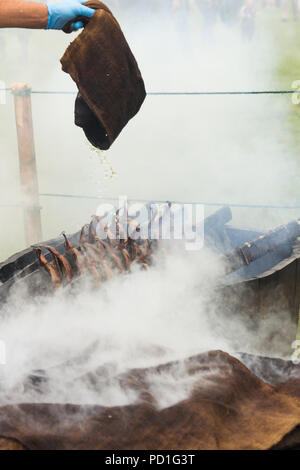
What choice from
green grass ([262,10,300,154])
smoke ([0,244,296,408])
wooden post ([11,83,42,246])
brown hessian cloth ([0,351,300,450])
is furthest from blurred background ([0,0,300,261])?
brown hessian cloth ([0,351,300,450])

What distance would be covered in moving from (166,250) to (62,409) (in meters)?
1.64

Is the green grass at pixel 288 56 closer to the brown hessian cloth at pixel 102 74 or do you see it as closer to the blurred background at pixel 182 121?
the blurred background at pixel 182 121

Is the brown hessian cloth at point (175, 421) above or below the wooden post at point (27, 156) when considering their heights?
below

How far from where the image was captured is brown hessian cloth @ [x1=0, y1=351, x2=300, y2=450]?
1.83 m

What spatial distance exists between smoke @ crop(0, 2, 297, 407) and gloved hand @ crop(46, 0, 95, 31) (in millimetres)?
1447

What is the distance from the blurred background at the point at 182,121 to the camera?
36.6 ft

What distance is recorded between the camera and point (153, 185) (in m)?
11.6

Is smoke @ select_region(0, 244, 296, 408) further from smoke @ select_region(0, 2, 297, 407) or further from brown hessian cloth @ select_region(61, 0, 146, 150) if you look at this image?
brown hessian cloth @ select_region(61, 0, 146, 150)

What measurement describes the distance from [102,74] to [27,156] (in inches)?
108

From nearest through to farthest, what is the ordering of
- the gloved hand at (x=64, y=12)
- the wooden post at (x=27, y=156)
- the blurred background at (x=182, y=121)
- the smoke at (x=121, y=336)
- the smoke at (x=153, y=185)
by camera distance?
the smoke at (x=121, y=336) → the smoke at (x=153, y=185) → the gloved hand at (x=64, y=12) → the wooden post at (x=27, y=156) → the blurred background at (x=182, y=121)

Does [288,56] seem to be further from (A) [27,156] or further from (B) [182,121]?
(A) [27,156]

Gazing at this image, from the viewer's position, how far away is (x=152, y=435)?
187 centimetres

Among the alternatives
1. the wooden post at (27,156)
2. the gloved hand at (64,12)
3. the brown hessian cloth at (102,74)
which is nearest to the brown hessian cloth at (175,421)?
the brown hessian cloth at (102,74)

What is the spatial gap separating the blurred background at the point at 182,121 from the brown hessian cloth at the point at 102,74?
5.80m
